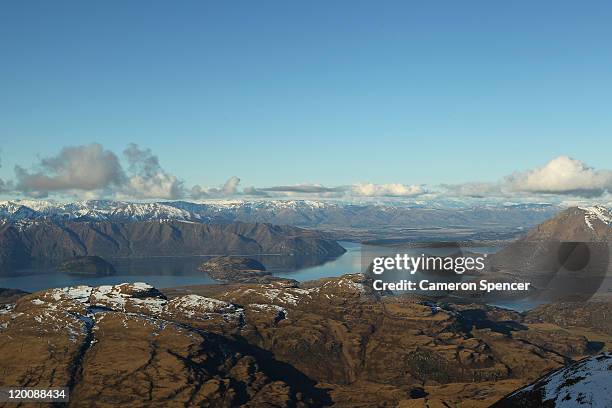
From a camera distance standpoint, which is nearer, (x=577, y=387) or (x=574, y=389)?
(x=574, y=389)

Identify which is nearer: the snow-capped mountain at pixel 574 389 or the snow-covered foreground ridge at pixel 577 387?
the snow-covered foreground ridge at pixel 577 387

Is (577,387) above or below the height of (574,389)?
above

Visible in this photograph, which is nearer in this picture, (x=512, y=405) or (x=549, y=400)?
(x=549, y=400)

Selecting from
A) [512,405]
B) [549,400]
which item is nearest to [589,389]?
[549,400]

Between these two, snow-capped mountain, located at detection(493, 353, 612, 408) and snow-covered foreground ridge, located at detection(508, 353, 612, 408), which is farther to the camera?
snow-capped mountain, located at detection(493, 353, 612, 408)

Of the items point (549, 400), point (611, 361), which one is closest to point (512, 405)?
point (549, 400)

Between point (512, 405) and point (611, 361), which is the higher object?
point (611, 361)

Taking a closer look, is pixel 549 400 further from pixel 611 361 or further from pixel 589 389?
pixel 611 361
